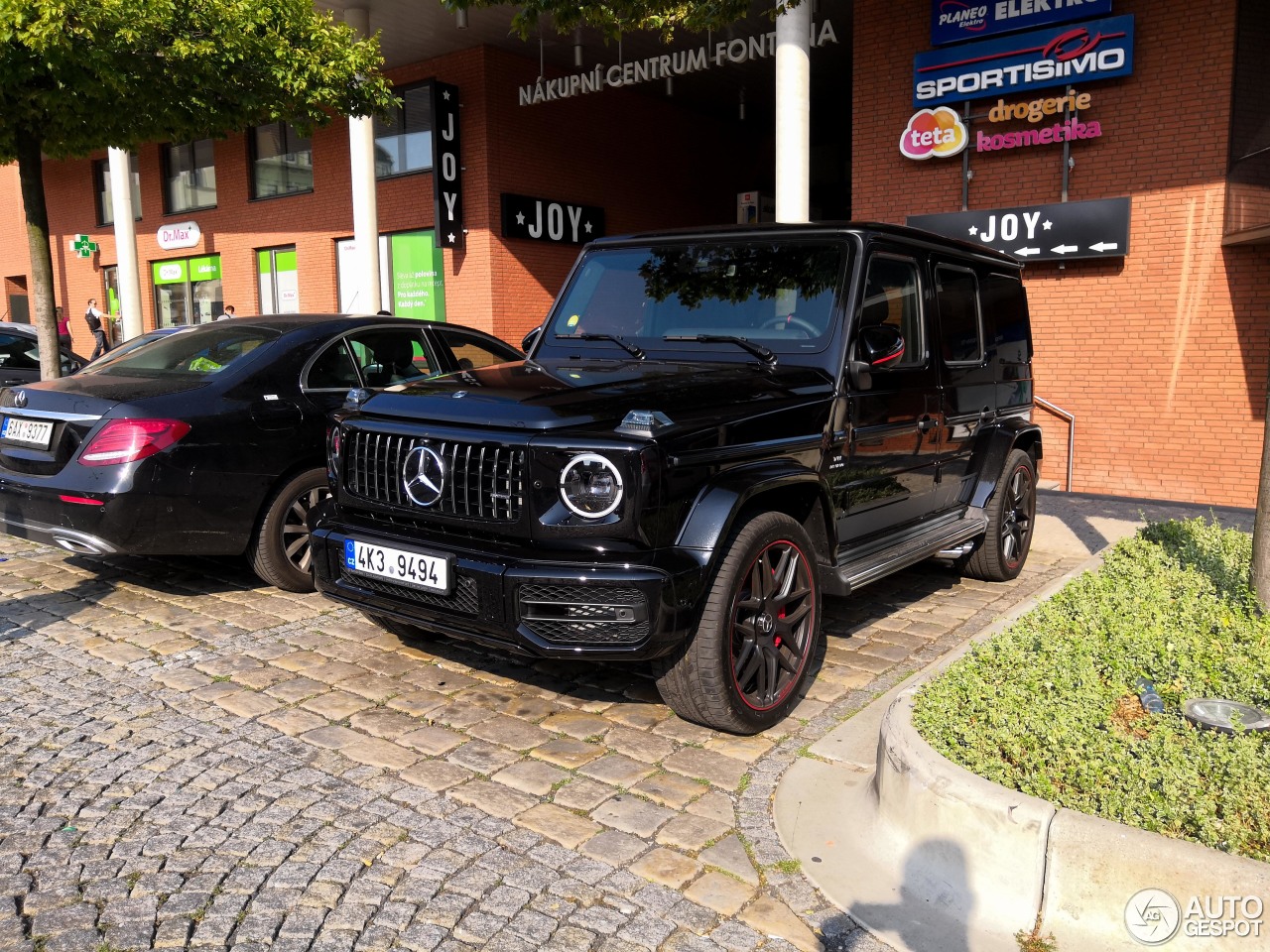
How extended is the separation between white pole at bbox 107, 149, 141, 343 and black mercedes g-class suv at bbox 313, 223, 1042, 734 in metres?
18.1

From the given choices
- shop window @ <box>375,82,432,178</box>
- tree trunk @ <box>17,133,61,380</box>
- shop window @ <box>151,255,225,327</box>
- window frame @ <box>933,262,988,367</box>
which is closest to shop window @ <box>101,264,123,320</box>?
shop window @ <box>151,255,225,327</box>

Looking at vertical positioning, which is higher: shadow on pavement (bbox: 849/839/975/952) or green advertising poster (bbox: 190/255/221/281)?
green advertising poster (bbox: 190/255/221/281)

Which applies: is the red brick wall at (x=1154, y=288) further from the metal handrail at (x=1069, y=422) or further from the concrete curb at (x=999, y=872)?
the concrete curb at (x=999, y=872)

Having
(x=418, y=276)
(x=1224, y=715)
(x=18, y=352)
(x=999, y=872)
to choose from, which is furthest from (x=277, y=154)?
(x=999, y=872)

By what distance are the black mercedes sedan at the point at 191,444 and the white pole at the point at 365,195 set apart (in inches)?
371

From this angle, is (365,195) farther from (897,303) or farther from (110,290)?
(110,290)

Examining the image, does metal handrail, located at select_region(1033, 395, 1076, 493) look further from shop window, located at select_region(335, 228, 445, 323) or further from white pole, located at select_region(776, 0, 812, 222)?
shop window, located at select_region(335, 228, 445, 323)

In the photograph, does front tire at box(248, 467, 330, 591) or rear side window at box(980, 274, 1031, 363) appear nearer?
front tire at box(248, 467, 330, 591)

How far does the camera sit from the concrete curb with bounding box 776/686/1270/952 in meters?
2.41

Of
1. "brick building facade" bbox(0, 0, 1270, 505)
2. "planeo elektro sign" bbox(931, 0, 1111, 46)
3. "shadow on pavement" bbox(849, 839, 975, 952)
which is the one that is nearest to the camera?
"shadow on pavement" bbox(849, 839, 975, 952)

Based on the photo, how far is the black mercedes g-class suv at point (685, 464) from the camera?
11.4 ft

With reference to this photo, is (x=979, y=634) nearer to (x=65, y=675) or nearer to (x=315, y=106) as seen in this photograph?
(x=65, y=675)

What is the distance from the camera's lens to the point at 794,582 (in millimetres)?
4031

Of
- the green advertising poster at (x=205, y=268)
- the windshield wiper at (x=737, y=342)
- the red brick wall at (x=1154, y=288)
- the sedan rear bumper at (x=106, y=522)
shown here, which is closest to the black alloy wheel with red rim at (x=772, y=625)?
the windshield wiper at (x=737, y=342)
